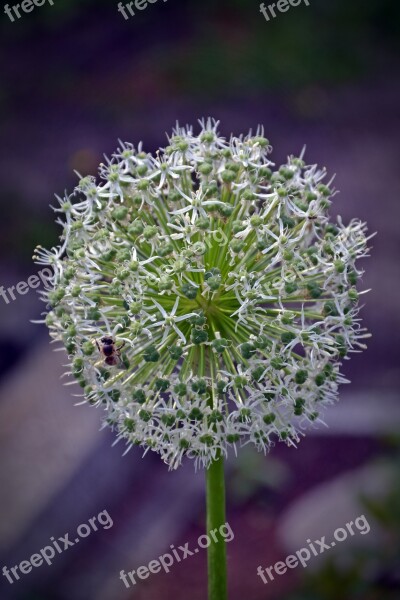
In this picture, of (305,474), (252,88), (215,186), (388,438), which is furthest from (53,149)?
(215,186)

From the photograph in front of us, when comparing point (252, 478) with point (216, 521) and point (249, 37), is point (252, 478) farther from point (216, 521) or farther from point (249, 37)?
point (249, 37)

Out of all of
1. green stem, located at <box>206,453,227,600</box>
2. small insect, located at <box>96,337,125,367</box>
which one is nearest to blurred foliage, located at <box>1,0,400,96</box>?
small insect, located at <box>96,337,125,367</box>

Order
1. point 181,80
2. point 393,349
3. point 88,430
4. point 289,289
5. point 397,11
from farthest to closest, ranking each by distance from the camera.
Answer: point 397,11 < point 181,80 < point 393,349 < point 88,430 < point 289,289

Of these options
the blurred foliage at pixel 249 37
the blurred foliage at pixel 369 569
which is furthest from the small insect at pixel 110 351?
the blurred foliage at pixel 249 37

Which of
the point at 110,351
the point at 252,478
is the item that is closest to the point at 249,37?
the point at 252,478

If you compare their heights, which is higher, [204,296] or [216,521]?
[204,296]

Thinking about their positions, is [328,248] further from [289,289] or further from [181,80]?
[181,80]

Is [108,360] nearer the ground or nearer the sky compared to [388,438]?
nearer the sky

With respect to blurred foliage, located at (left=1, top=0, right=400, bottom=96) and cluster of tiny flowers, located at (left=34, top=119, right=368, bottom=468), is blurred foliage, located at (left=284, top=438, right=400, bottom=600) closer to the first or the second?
cluster of tiny flowers, located at (left=34, top=119, right=368, bottom=468)
